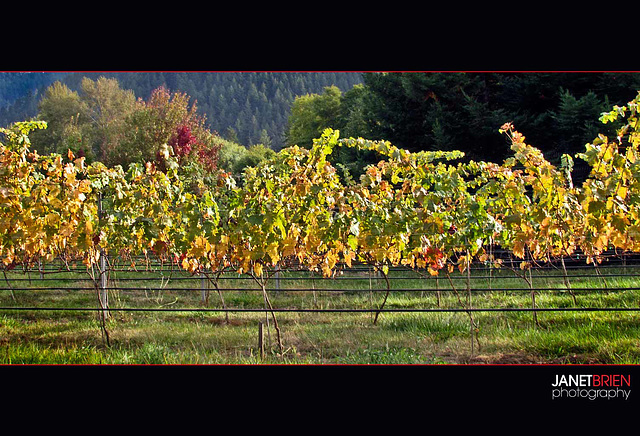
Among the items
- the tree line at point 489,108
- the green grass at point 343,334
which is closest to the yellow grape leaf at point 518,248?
the green grass at point 343,334

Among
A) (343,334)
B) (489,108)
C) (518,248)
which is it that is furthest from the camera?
(489,108)

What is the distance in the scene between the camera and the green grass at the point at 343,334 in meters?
4.61

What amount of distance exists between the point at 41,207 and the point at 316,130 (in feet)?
75.8

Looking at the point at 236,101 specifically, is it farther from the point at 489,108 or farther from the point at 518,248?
the point at 518,248

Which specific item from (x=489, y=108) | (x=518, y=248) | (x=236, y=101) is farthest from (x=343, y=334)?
(x=236, y=101)

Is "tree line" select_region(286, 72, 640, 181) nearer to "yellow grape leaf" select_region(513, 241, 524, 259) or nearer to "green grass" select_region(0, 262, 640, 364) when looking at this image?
"green grass" select_region(0, 262, 640, 364)

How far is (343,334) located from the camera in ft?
17.9

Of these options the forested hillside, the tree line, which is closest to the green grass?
the tree line

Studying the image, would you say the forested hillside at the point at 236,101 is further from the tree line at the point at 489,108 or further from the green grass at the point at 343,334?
the green grass at the point at 343,334

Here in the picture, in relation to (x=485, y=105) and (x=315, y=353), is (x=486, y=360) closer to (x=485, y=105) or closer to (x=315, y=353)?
(x=315, y=353)

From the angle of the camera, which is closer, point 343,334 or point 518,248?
point 518,248

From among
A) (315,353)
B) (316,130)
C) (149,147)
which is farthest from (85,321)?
(316,130)

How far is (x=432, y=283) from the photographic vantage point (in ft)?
31.2

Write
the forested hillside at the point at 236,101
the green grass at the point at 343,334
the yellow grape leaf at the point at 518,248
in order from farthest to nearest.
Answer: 1. the forested hillside at the point at 236,101
2. the green grass at the point at 343,334
3. the yellow grape leaf at the point at 518,248
